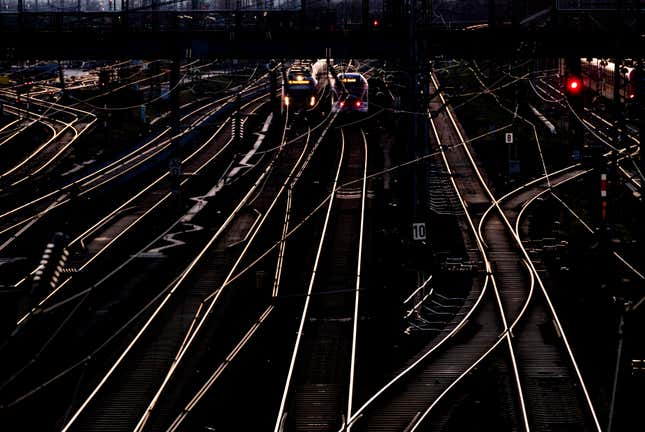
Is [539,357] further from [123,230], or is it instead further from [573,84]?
[123,230]

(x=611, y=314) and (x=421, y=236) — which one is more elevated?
(x=421, y=236)

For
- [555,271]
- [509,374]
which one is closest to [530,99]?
[555,271]

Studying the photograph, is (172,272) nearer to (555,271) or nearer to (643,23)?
(555,271)

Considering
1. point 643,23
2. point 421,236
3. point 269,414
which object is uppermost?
point 643,23

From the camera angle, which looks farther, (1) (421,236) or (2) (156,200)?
(2) (156,200)

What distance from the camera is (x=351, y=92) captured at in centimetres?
3884

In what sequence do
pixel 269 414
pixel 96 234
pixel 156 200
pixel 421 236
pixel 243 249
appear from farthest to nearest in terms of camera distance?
pixel 156 200 < pixel 96 234 < pixel 243 249 < pixel 421 236 < pixel 269 414

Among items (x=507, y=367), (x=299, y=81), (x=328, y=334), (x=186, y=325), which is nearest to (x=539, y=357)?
(x=507, y=367)

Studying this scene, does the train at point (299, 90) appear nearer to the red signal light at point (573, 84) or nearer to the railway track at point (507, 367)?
the red signal light at point (573, 84)

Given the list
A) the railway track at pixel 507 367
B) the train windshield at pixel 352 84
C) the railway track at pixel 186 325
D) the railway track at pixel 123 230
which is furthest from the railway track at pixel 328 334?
the train windshield at pixel 352 84

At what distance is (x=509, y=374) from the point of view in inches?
520

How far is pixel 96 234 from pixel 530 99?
2735 centimetres

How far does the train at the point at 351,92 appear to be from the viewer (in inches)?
1526

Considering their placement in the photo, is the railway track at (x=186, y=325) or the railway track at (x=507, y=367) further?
the railway track at (x=186, y=325)
